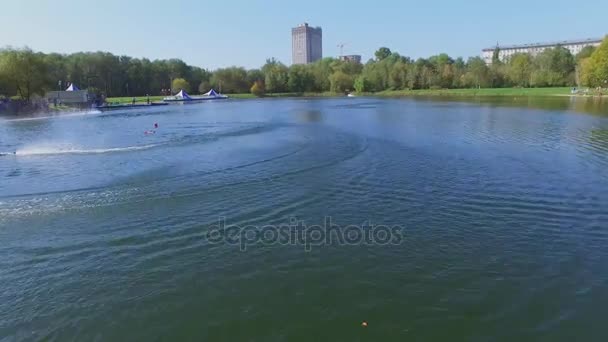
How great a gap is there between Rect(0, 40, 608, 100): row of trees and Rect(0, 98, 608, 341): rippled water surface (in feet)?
250

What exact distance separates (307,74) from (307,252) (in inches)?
7240

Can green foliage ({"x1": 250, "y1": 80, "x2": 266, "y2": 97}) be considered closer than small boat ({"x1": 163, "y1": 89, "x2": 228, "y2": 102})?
No

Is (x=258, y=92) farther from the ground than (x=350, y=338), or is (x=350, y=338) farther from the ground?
(x=258, y=92)

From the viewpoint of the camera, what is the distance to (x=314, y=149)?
27828mm

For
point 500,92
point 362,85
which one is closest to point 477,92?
point 500,92

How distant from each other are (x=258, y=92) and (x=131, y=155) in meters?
155

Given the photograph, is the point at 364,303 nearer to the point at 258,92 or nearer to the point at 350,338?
the point at 350,338

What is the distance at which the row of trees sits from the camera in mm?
95000

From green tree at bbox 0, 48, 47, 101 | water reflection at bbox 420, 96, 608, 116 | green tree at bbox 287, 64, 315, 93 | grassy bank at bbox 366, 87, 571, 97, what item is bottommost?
water reflection at bbox 420, 96, 608, 116

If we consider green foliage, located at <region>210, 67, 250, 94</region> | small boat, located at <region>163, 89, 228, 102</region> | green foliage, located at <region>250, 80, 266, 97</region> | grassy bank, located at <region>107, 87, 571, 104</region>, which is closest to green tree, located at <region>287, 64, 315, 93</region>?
grassy bank, located at <region>107, 87, 571, 104</region>

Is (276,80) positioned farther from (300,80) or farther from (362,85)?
(362,85)

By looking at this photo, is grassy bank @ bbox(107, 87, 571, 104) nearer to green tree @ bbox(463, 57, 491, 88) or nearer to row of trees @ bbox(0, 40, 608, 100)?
row of trees @ bbox(0, 40, 608, 100)

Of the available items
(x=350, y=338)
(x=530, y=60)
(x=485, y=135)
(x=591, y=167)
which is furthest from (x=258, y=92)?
(x=350, y=338)

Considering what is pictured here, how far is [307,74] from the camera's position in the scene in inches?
7441
